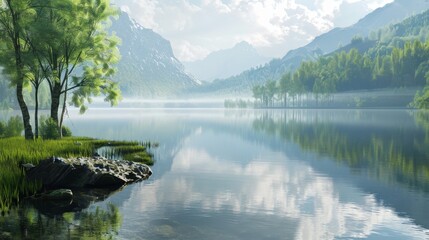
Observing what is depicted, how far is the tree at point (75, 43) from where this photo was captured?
41.5 m

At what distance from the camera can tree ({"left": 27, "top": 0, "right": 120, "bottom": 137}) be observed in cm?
4153

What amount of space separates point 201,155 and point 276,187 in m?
18.0

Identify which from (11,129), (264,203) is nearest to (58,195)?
(264,203)

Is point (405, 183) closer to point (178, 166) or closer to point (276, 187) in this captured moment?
point (276, 187)

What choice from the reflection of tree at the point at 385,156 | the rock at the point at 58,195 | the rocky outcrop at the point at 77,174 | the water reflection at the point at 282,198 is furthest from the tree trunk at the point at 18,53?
the reflection of tree at the point at 385,156

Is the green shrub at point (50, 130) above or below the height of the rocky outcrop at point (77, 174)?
above

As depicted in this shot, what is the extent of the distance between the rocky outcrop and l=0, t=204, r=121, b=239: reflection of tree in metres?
4.69

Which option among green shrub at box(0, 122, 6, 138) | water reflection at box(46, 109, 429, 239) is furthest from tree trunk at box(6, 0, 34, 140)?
water reflection at box(46, 109, 429, 239)

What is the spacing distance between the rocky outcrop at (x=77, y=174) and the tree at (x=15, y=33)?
20.0 m

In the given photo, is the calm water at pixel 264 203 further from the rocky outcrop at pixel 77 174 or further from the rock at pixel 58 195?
the rock at pixel 58 195

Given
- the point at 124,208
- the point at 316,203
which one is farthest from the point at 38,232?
the point at 316,203

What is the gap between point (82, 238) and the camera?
46.0 feet

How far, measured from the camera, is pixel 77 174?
78.6 feet

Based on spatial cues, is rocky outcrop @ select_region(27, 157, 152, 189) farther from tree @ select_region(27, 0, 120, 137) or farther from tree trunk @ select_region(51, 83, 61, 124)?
tree trunk @ select_region(51, 83, 61, 124)
